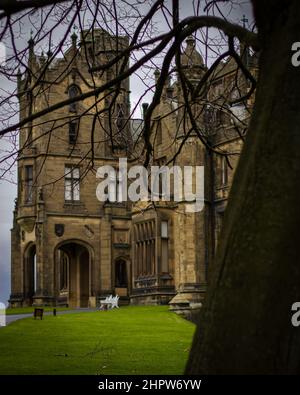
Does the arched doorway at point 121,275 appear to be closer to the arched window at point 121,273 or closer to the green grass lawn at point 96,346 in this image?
the arched window at point 121,273

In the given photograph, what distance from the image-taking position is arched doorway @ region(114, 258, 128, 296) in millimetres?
46744

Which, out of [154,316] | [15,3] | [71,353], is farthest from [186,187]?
[15,3]

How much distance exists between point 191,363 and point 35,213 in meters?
41.4

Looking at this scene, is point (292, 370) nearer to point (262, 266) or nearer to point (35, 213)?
Answer: point (262, 266)

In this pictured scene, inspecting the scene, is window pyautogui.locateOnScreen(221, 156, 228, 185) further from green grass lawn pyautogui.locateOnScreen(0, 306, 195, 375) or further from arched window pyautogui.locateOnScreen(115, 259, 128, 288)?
arched window pyautogui.locateOnScreen(115, 259, 128, 288)

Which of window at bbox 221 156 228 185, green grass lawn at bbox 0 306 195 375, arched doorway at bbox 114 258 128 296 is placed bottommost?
green grass lawn at bbox 0 306 195 375

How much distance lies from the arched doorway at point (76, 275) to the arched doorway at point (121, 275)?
163 cm

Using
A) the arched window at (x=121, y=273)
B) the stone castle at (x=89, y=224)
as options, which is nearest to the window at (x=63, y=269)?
the stone castle at (x=89, y=224)

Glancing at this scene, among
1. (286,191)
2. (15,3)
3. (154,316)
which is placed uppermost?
(15,3)

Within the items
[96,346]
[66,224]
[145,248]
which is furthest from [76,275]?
[96,346]

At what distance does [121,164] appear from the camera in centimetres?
4725

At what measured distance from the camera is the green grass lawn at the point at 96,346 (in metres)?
14.1

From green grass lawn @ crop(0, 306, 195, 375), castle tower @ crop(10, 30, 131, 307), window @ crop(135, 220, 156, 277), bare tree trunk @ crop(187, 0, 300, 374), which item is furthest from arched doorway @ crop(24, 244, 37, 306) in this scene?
bare tree trunk @ crop(187, 0, 300, 374)

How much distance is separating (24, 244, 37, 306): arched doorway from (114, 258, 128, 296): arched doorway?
4596 millimetres
